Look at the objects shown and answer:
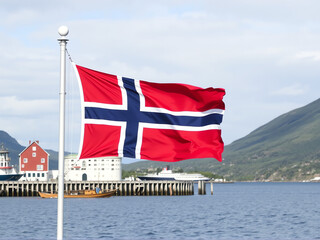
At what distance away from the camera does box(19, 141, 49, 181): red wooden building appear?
543ft

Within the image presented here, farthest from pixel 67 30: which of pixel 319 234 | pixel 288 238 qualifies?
pixel 319 234

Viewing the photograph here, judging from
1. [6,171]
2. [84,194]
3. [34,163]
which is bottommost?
[84,194]

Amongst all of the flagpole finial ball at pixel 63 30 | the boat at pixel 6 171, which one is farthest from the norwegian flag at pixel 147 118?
the boat at pixel 6 171

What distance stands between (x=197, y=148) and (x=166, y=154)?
4.03 feet

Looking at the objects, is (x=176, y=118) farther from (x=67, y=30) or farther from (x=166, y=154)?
(x=67, y=30)

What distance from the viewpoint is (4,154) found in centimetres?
16412

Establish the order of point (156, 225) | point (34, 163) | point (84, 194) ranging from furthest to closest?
point (34, 163)
point (84, 194)
point (156, 225)

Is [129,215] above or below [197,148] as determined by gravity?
below

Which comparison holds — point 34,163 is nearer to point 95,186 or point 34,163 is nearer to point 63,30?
point 95,186

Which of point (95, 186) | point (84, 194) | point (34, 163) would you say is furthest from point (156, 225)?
point (34, 163)

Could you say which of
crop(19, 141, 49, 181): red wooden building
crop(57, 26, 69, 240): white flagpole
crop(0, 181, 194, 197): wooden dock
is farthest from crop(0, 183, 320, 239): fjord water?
crop(19, 141, 49, 181): red wooden building

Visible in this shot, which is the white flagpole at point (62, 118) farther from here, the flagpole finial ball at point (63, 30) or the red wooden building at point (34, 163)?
the red wooden building at point (34, 163)

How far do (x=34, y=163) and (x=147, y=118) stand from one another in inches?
5802

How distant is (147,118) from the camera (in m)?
22.3
